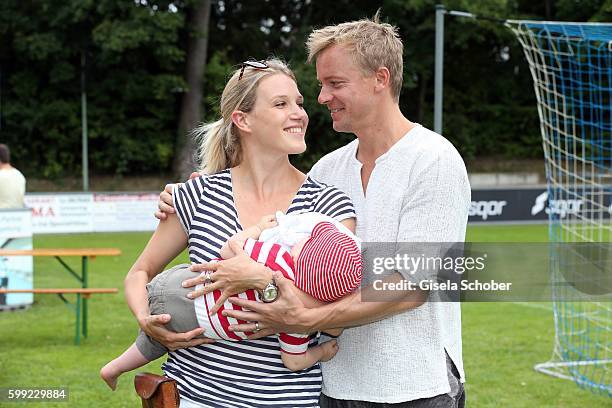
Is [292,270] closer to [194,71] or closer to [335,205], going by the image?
[335,205]

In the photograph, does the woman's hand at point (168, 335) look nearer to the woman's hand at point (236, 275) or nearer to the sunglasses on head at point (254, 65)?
the woman's hand at point (236, 275)

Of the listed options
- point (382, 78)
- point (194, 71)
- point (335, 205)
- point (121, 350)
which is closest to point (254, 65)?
point (382, 78)

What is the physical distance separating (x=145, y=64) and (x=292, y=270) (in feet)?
106

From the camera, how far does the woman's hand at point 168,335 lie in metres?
2.68

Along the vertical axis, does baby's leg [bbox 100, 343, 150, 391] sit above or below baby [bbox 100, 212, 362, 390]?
below

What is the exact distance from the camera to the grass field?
7.04m

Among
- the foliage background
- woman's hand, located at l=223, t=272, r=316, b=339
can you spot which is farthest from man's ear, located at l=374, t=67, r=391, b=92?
the foliage background

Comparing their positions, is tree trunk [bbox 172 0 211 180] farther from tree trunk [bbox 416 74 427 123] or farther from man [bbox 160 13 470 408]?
man [bbox 160 13 470 408]

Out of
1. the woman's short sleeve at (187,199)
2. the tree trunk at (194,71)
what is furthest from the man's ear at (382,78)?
the tree trunk at (194,71)

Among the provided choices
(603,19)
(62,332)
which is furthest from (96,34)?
(62,332)

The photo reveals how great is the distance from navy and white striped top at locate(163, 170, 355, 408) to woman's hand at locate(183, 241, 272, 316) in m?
0.13

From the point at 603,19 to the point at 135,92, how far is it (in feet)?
58.2

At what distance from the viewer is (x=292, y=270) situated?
8.50 feet

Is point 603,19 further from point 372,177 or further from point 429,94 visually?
point 372,177
